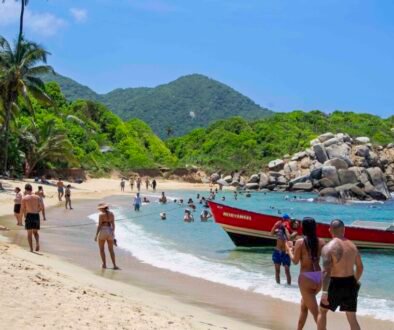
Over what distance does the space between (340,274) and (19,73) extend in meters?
33.4

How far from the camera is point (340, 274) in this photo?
626 cm

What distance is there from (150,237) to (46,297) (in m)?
13.4

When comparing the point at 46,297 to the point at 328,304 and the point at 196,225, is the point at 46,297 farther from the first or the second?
the point at 196,225

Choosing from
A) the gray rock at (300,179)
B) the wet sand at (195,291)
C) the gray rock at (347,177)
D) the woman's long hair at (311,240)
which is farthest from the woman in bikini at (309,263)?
the gray rock at (300,179)

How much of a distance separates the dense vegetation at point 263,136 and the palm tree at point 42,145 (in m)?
38.2

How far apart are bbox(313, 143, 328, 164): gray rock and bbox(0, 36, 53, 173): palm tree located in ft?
128

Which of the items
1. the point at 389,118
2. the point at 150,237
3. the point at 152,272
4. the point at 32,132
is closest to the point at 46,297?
the point at 152,272

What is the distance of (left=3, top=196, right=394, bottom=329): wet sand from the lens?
9.10 meters

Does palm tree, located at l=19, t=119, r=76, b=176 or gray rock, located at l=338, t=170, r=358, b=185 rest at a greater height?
palm tree, located at l=19, t=119, r=76, b=176

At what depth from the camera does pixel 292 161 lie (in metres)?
72.6

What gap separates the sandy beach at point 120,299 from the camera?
22.9ft

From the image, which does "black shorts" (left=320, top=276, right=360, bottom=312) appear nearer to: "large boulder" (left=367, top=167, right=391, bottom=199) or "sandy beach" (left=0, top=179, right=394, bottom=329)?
"sandy beach" (left=0, top=179, right=394, bottom=329)

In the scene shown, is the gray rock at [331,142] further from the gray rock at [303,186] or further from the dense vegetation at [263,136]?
the dense vegetation at [263,136]

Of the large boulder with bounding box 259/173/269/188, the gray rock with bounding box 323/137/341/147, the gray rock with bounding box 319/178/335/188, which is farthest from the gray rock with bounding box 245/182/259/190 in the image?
the gray rock with bounding box 319/178/335/188
